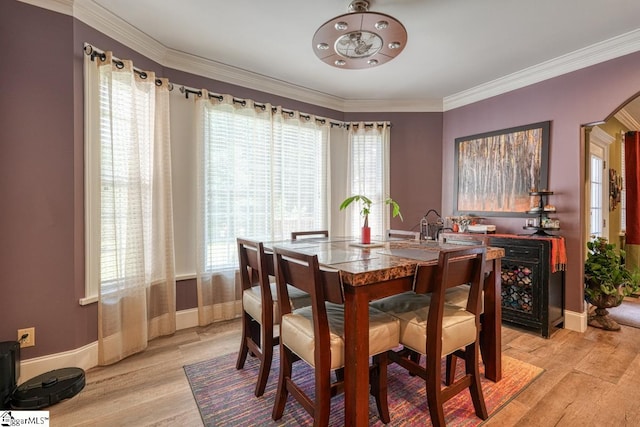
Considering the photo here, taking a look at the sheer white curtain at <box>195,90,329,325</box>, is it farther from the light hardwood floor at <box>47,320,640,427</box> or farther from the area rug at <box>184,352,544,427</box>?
the area rug at <box>184,352,544,427</box>

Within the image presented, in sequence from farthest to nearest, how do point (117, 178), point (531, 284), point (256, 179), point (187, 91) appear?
point (256, 179), point (187, 91), point (531, 284), point (117, 178)

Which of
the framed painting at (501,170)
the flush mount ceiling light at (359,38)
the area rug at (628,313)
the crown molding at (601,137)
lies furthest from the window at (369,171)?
the area rug at (628,313)

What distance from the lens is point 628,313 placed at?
3346 millimetres

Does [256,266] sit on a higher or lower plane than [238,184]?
lower

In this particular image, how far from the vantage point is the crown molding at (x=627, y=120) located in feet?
12.8

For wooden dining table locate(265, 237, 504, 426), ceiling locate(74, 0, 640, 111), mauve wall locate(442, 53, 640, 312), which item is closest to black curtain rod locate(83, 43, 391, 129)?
ceiling locate(74, 0, 640, 111)

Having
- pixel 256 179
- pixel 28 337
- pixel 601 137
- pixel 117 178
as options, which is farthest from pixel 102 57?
pixel 601 137

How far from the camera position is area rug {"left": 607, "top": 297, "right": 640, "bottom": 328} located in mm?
3078

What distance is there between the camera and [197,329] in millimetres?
2953

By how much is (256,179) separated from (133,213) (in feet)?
4.16

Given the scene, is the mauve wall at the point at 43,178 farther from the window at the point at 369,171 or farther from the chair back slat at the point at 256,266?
the window at the point at 369,171

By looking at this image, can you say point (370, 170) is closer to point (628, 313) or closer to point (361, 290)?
point (361, 290)

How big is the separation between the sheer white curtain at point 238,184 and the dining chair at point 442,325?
1996 millimetres

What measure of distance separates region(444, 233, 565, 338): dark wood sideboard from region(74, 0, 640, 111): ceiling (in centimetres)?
Answer: 178
